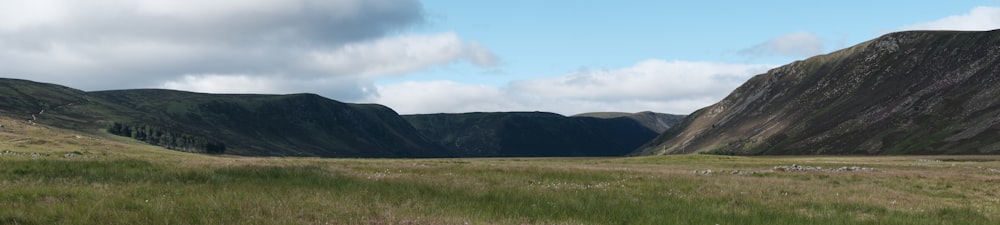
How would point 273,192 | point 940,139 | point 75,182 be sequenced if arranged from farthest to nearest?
1. point 940,139
2. point 75,182
3. point 273,192

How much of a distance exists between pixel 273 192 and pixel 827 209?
1512 cm

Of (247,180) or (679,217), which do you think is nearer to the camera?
(679,217)

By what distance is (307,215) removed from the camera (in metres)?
13.3

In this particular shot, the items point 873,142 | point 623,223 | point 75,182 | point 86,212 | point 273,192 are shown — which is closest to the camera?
point 86,212

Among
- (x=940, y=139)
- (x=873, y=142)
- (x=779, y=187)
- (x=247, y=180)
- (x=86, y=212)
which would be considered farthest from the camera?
(x=873, y=142)

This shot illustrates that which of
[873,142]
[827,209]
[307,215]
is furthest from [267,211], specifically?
[873,142]

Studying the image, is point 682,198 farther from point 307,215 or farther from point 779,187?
point 307,215

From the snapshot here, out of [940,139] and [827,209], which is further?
[940,139]

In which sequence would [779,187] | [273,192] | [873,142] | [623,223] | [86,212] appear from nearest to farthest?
[86,212] < [623,223] < [273,192] < [779,187] < [873,142]

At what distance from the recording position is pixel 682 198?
20812mm

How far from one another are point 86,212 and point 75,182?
8390 millimetres

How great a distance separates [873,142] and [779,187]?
187 m

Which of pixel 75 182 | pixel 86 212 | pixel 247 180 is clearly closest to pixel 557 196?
pixel 247 180

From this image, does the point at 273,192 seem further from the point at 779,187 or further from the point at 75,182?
the point at 779,187
